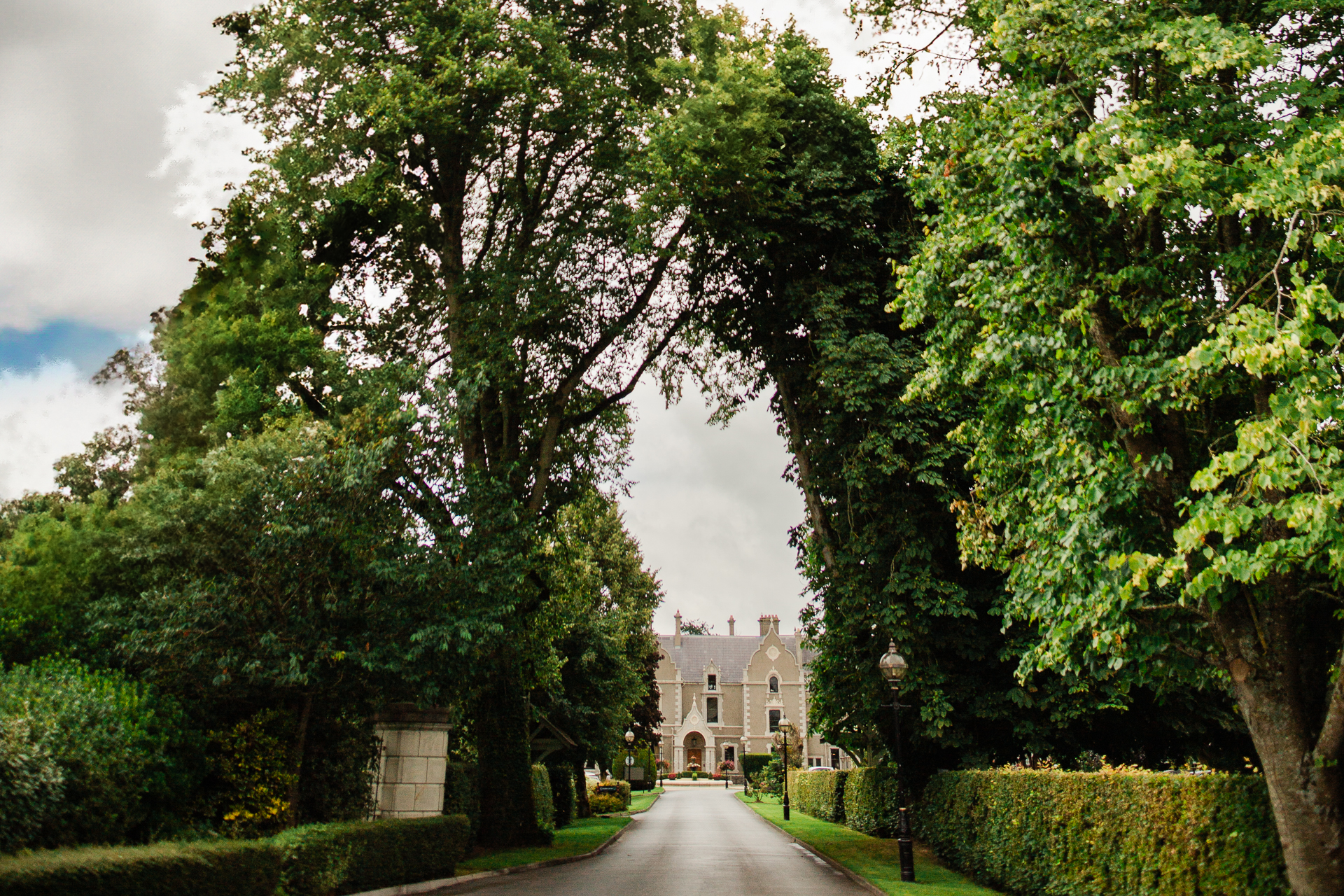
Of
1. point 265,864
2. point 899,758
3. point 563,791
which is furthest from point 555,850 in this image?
point 265,864

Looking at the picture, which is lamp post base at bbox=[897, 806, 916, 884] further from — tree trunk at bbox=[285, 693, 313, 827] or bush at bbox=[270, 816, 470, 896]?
tree trunk at bbox=[285, 693, 313, 827]

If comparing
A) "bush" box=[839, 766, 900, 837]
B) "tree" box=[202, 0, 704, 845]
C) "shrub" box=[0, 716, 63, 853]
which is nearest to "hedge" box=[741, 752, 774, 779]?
"bush" box=[839, 766, 900, 837]

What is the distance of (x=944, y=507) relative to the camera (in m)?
17.5

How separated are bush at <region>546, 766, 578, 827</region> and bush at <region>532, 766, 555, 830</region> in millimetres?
2348

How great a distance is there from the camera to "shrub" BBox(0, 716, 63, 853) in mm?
8422

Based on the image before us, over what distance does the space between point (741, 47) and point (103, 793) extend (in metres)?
17.0

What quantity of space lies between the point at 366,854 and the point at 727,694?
70633 millimetres

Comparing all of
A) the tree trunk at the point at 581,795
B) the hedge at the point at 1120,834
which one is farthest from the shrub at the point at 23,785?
the tree trunk at the point at 581,795

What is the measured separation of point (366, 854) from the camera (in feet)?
39.7

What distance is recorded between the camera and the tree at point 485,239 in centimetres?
1639

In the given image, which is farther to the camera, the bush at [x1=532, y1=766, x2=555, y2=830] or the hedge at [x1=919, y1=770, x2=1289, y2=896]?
the bush at [x1=532, y1=766, x2=555, y2=830]

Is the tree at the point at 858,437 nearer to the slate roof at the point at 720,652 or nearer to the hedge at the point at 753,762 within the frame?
the hedge at the point at 753,762

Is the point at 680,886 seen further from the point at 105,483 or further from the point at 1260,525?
the point at 105,483

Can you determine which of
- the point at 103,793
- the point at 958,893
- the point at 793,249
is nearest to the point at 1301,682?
the point at 958,893
